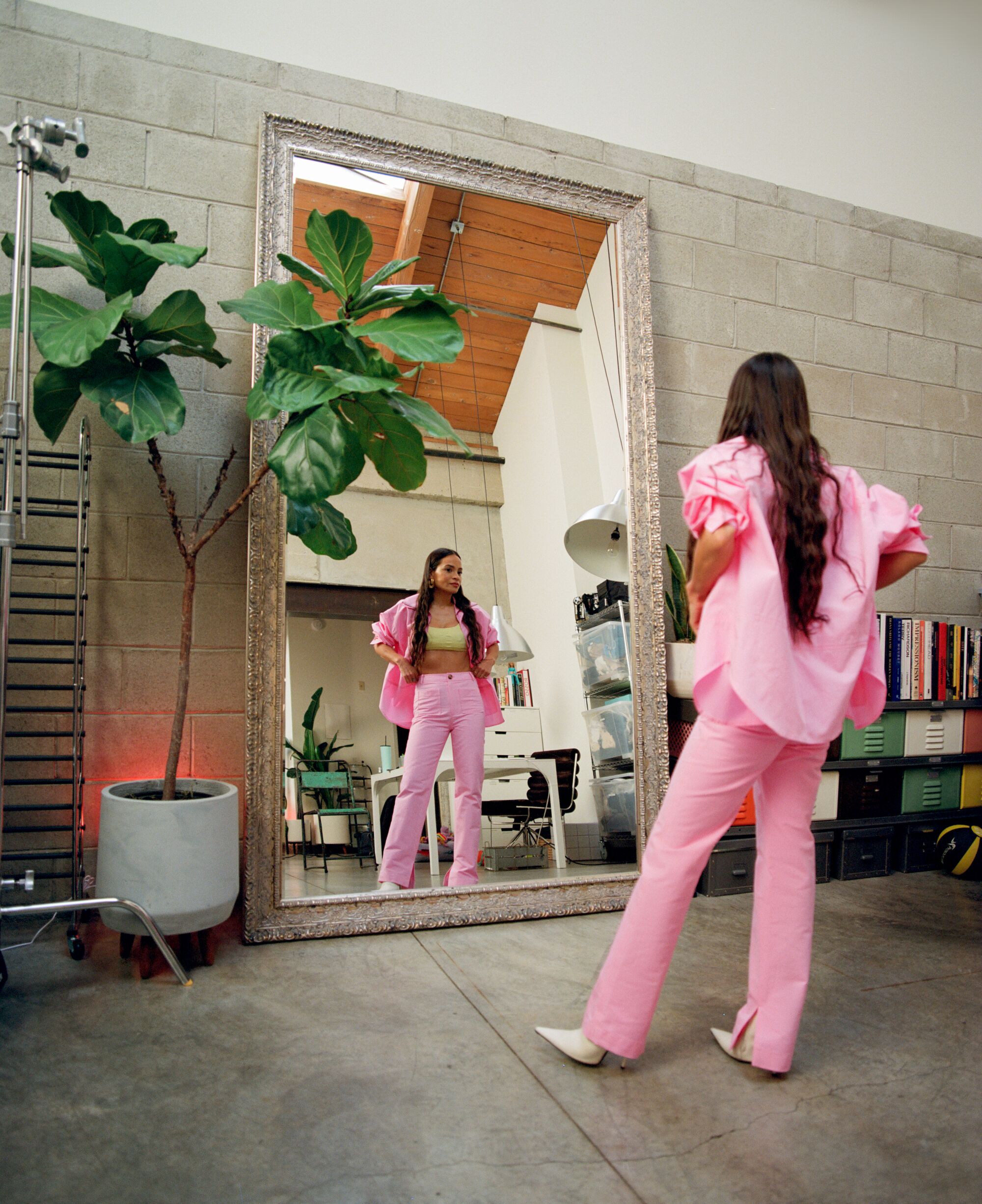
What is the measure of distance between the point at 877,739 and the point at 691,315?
1.59 meters

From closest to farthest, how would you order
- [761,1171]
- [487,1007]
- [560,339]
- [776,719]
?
1. [761,1171]
2. [776,719]
3. [487,1007]
4. [560,339]

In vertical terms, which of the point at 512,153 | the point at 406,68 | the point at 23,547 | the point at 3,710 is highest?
the point at 406,68

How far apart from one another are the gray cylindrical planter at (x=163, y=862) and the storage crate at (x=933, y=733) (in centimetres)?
232

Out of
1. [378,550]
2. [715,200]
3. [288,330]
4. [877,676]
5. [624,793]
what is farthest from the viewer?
[715,200]

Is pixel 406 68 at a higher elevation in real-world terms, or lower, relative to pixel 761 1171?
higher

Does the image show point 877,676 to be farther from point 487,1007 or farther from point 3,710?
point 3,710

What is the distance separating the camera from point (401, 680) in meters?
2.43

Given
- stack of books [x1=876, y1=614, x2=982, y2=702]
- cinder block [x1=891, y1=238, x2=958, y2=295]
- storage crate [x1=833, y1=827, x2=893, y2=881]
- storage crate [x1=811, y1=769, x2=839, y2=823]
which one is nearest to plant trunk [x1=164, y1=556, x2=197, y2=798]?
storage crate [x1=811, y1=769, x2=839, y2=823]

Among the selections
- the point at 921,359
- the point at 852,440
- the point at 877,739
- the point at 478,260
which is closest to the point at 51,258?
the point at 478,260

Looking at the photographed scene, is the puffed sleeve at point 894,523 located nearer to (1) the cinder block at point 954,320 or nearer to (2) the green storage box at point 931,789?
(2) the green storage box at point 931,789

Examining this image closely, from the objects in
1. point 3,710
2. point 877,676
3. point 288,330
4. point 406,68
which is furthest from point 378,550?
point 406,68

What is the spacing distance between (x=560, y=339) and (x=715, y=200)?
0.89 m

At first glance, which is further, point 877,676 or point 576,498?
point 576,498

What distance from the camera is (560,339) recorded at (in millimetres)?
2857
